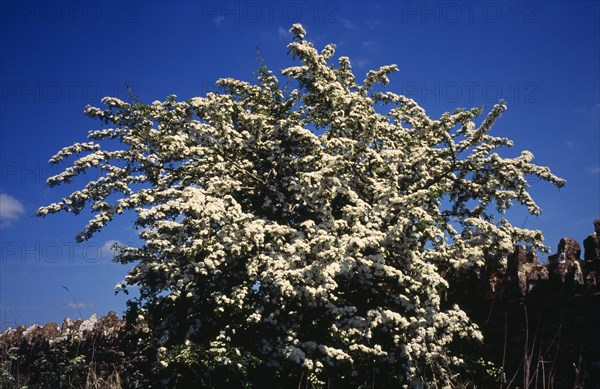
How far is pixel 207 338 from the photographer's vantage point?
Result: 11.8 metres

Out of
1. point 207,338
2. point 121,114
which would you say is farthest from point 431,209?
point 121,114

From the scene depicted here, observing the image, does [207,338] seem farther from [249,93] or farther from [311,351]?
[249,93]

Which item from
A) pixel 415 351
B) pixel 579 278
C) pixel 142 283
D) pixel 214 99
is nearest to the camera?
pixel 579 278

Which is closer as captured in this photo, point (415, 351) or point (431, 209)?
point (415, 351)

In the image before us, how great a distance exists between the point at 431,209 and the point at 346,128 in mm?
3834

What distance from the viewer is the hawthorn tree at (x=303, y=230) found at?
10906 millimetres

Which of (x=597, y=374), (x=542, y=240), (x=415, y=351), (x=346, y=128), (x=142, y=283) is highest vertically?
(x=346, y=128)

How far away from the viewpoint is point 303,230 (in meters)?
A: 12.9

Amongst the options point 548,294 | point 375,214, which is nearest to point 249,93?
point 375,214

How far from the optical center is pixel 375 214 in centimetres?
1205

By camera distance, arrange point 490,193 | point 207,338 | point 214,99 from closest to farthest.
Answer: point 207,338, point 214,99, point 490,193

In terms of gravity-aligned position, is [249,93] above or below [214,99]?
above

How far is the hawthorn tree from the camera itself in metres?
10.9

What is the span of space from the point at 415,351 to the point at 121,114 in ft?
39.3
